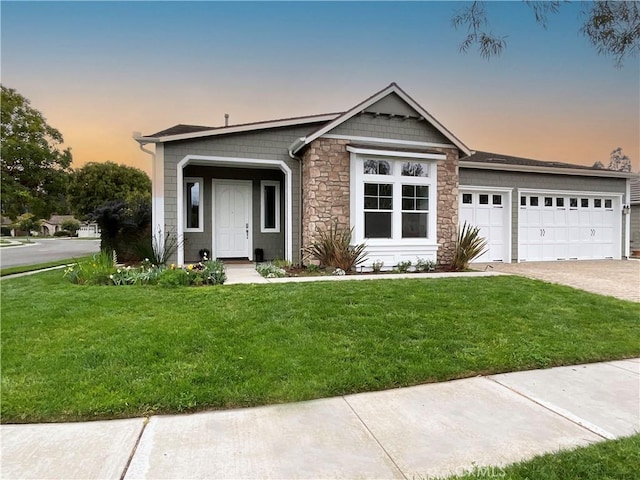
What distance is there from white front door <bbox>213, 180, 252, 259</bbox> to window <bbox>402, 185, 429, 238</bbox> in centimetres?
485

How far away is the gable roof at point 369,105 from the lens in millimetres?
9803

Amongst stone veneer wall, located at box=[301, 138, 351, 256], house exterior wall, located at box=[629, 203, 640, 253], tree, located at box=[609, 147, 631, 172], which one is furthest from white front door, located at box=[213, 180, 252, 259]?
tree, located at box=[609, 147, 631, 172]

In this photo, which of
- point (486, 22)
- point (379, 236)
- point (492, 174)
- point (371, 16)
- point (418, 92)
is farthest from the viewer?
point (492, 174)

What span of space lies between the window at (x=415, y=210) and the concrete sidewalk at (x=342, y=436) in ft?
23.4

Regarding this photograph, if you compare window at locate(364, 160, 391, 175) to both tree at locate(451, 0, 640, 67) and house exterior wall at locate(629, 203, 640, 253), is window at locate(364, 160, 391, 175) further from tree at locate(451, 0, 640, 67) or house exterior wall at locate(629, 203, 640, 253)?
house exterior wall at locate(629, 203, 640, 253)

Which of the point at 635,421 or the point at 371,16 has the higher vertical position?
the point at 371,16

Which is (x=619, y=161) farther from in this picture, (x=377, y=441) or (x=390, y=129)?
(x=377, y=441)

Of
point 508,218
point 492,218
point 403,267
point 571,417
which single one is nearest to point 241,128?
point 403,267

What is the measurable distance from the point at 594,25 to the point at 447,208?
7.69 meters

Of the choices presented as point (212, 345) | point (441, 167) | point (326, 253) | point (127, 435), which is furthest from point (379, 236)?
point (127, 435)

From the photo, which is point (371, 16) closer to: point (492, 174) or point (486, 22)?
point (486, 22)

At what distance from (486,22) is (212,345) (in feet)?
14.2

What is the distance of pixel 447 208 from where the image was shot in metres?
10.8

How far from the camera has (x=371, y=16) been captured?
606 cm
